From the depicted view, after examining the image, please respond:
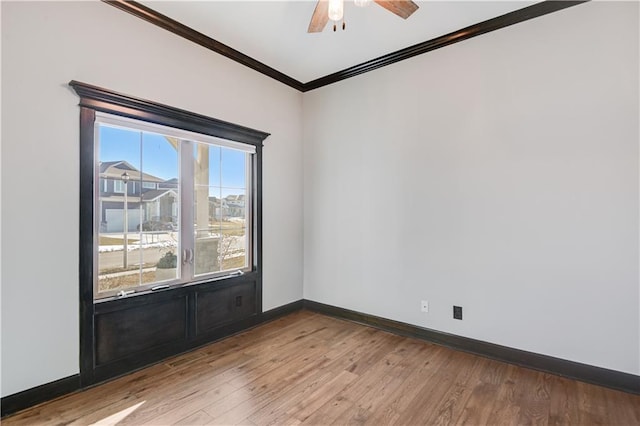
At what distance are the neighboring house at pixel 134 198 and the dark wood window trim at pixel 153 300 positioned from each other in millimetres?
130

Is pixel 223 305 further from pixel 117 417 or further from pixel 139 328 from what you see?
pixel 117 417

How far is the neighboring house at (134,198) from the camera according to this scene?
247 cm

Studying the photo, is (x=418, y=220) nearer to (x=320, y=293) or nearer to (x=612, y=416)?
(x=320, y=293)

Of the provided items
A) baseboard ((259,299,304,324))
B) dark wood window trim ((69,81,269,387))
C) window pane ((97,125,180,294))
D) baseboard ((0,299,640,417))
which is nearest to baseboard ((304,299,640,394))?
baseboard ((0,299,640,417))

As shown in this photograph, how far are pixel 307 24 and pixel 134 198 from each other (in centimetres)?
217

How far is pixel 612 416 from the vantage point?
78.0 inches

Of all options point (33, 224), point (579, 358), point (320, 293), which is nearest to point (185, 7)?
point (33, 224)

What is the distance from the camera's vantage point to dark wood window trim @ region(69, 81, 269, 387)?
230 cm

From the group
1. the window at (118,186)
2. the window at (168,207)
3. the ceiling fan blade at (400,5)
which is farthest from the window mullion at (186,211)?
the ceiling fan blade at (400,5)

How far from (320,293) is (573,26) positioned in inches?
141

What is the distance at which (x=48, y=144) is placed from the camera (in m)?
2.14

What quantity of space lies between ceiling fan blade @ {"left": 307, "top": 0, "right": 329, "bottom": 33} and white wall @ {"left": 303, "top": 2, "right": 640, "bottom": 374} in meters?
1.28

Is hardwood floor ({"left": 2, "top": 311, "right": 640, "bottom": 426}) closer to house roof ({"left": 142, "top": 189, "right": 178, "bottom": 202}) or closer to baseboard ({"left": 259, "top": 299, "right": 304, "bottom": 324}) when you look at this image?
baseboard ({"left": 259, "top": 299, "right": 304, "bottom": 324})

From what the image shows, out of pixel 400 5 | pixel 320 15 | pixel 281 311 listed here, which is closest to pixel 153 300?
pixel 281 311
